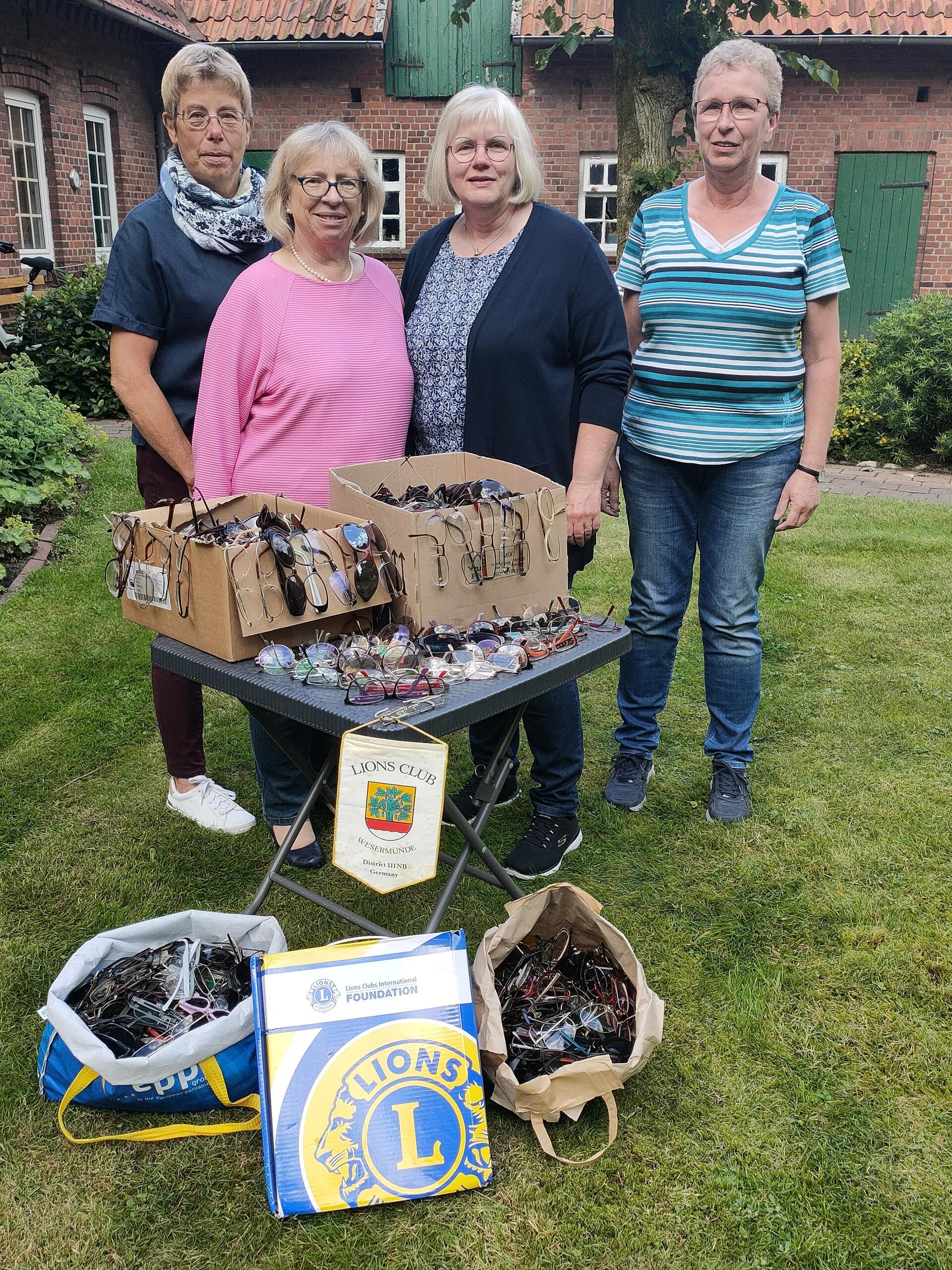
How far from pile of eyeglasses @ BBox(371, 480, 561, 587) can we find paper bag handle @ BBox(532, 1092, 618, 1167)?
41.0 inches

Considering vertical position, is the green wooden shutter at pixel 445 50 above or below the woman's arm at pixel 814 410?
above

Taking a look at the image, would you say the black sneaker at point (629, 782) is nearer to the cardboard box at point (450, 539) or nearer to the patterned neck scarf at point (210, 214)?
the cardboard box at point (450, 539)

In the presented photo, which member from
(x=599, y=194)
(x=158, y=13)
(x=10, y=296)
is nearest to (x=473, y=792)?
(x=10, y=296)

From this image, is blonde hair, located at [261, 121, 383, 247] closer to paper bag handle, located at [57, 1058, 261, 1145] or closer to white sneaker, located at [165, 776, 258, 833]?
white sneaker, located at [165, 776, 258, 833]

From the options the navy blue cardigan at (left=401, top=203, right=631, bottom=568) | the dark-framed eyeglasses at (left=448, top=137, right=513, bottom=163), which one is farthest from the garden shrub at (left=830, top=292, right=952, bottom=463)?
the dark-framed eyeglasses at (left=448, top=137, right=513, bottom=163)

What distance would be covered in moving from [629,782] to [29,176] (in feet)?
30.7

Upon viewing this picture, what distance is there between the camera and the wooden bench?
8702mm

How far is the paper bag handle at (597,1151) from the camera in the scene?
6.38 feet

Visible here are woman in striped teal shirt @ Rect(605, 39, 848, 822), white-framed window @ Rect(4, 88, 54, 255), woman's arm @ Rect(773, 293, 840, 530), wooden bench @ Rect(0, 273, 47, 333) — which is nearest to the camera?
woman in striped teal shirt @ Rect(605, 39, 848, 822)

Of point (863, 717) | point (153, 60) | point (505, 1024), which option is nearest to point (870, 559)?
point (863, 717)

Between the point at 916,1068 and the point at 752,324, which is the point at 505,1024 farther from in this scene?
the point at 752,324

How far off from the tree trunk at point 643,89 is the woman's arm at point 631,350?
3273 millimetres

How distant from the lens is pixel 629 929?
105 inches

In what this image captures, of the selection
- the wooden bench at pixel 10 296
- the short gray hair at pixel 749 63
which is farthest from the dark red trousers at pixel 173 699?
the wooden bench at pixel 10 296
